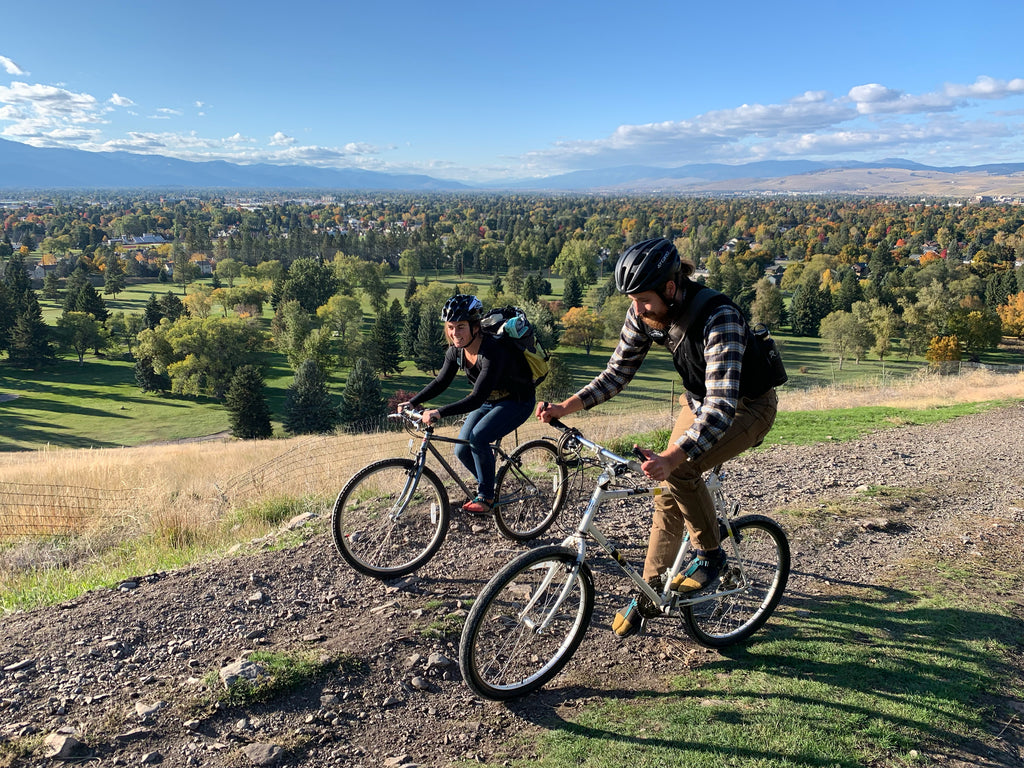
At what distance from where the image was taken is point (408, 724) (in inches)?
141

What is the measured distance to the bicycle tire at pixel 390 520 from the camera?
5289mm

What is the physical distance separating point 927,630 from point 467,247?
137m

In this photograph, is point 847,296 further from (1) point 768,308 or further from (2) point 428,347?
(2) point 428,347

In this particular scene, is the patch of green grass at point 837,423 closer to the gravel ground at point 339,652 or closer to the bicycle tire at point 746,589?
the gravel ground at point 339,652

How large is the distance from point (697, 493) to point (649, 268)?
144 centimetres

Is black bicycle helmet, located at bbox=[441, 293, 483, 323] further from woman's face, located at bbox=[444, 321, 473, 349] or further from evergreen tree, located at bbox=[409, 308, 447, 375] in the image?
evergreen tree, located at bbox=[409, 308, 447, 375]

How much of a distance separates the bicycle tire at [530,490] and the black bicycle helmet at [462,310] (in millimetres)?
1470

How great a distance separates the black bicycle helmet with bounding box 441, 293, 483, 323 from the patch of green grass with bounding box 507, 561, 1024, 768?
3162 millimetres

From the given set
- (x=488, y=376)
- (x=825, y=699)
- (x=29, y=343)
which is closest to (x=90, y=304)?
(x=29, y=343)

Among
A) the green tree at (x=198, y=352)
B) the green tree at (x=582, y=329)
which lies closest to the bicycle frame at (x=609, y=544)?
the green tree at (x=198, y=352)

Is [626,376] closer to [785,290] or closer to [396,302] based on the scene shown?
[396,302]

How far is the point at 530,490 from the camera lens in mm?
6316

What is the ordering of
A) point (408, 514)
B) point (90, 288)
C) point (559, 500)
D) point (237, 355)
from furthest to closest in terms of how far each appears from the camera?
point (90, 288) < point (237, 355) < point (559, 500) < point (408, 514)

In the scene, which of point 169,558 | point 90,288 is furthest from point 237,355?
point 169,558
